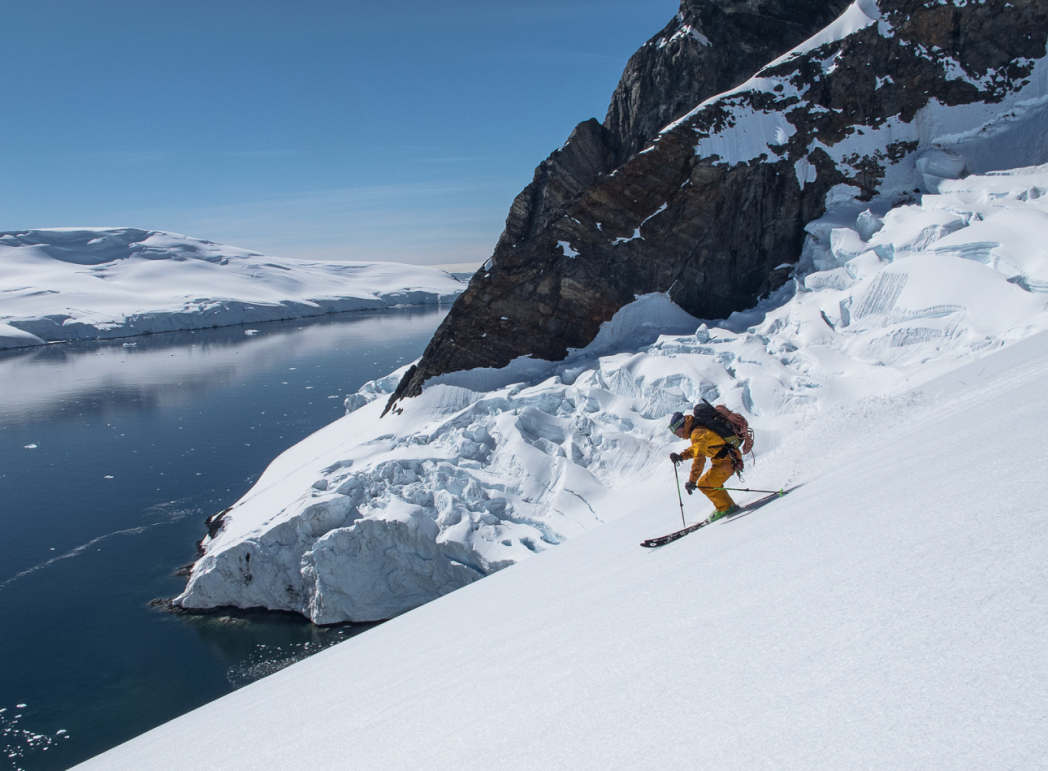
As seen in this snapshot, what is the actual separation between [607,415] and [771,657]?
11045 millimetres

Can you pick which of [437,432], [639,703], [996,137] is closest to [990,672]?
[639,703]

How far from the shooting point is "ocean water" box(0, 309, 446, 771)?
34.0ft

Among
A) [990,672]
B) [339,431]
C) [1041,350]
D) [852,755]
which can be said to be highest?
[1041,350]

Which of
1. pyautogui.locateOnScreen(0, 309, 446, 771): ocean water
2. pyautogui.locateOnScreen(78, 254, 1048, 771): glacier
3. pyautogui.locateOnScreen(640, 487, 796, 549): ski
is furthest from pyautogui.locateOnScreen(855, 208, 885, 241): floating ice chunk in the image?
pyautogui.locateOnScreen(0, 309, 446, 771): ocean water

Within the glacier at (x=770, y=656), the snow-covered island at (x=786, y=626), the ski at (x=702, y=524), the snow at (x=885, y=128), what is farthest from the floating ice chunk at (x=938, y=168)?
the ski at (x=702, y=524)

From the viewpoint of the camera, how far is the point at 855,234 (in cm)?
1416

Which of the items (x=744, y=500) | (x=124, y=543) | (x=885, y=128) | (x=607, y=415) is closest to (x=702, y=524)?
(x=744, y=500)

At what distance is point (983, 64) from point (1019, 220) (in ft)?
22.4

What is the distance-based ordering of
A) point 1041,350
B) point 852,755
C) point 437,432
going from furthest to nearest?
point 437,432, point 1041,350, point 852,755

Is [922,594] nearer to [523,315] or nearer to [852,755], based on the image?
[852,755]

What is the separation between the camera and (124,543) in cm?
1513

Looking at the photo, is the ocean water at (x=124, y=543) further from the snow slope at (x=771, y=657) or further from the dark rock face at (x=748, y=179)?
the snow slope at (x=771, y=657)

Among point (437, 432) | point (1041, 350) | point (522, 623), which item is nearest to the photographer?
point (522, 623)

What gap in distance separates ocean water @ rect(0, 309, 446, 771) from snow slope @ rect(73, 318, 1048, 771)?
7755 millimetres
